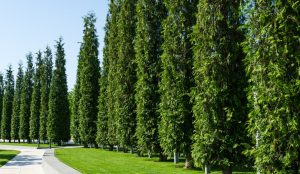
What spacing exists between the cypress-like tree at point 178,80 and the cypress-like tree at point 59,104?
33752 mm

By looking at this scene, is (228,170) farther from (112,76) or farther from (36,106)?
(36,106)

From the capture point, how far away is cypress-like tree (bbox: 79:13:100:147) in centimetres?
4509

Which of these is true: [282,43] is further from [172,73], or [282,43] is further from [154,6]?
[154,6]

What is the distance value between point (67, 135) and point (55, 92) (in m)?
7.31

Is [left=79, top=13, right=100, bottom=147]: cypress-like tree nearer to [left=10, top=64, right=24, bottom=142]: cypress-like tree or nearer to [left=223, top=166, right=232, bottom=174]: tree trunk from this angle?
[left=10, top=64, right=24, bottom=142]: cypress-like tree

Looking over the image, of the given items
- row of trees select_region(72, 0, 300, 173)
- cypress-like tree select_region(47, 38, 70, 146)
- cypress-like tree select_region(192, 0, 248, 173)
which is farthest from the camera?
cypress-like tree select_region(47, 38, 70, 146)

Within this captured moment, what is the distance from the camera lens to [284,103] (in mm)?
8766

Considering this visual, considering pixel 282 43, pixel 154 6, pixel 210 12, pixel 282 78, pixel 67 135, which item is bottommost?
pixel 67 135

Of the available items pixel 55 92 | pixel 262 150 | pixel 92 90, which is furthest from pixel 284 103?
pixel 55 92

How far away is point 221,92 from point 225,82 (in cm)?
42

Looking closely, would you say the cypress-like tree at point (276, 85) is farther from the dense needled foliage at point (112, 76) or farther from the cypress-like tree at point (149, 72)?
the dense needled foliage at point (112, 76)

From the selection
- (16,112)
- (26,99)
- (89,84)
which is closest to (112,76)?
(89,84)

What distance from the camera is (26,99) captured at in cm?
6512

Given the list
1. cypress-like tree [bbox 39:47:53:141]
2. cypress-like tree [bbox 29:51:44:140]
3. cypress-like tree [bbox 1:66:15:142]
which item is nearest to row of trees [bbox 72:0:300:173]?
cypress-like tree [bbox 39:47:53:141]
